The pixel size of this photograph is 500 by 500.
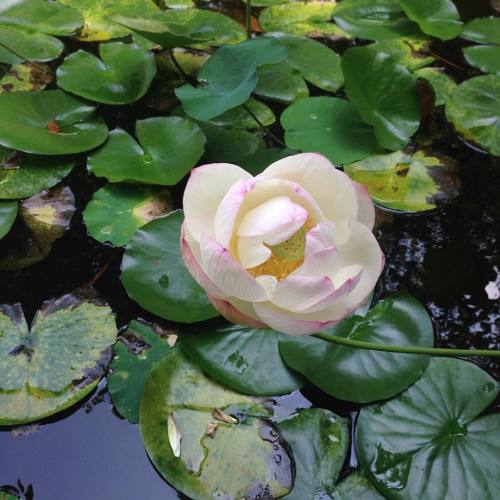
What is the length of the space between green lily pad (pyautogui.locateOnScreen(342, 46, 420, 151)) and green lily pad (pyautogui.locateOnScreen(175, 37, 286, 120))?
0.92ft

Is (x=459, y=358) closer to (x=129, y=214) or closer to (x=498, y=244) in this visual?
(x=498, y=244)

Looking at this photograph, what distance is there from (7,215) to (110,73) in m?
0.63

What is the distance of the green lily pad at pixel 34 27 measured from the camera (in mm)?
2141

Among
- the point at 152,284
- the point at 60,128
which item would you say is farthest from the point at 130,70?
the point at 152,284

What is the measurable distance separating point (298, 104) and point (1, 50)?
1.12 meters

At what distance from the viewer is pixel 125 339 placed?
145 cm

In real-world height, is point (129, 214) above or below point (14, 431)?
above

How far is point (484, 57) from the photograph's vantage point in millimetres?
2242

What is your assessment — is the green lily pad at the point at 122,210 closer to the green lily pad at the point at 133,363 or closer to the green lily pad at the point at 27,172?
the green lily pad at the point at 27,172

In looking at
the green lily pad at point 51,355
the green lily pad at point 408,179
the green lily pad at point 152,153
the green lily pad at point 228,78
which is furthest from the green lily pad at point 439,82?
the green lily pad at point 51,355

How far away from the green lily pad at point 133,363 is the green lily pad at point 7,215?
19.1 inches

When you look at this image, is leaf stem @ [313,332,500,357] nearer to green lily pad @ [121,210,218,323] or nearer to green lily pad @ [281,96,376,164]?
green lily pad @ [121,210,218,323]

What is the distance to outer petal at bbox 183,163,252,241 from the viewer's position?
44.4 inches

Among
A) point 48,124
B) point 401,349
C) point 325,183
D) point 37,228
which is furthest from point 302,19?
point 401,349
